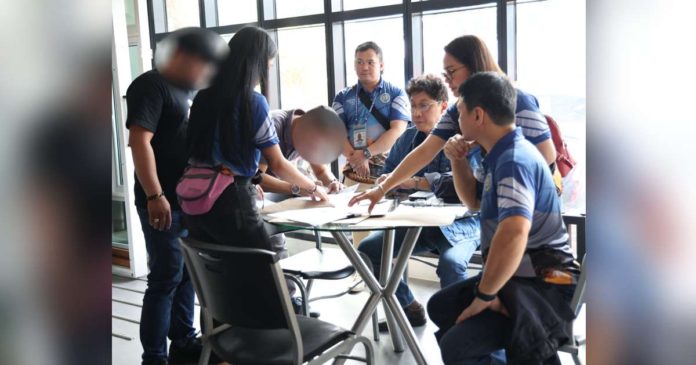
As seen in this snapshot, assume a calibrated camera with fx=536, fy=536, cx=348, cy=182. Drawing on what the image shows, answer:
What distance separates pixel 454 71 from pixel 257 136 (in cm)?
58

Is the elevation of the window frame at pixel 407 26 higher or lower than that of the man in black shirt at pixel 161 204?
higher

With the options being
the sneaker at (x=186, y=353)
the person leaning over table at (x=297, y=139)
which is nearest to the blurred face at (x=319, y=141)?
the person leaning over table at (x=297, y=139)

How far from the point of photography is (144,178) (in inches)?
63.1

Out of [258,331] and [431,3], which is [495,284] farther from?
[431,3]

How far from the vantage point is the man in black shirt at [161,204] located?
1.54m

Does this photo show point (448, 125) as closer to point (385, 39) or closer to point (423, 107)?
point (423, 107)

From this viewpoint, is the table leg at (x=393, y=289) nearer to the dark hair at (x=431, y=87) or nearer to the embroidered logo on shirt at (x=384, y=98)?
the dark hair at (x=431, y=87)

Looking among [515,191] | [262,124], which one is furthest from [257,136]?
[515,191]

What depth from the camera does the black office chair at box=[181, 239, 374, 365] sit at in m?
1.14

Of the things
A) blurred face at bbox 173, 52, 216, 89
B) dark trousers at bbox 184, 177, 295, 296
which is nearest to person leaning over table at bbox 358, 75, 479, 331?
dark trousers at bbox 184, 177, 295, 296

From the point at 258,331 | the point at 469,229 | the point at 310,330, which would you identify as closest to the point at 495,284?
the point at 310,330

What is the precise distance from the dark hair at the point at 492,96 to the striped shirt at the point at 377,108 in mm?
1270

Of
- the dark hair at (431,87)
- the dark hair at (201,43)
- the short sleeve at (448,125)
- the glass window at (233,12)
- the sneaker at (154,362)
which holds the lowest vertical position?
the sneaker at (154,362)

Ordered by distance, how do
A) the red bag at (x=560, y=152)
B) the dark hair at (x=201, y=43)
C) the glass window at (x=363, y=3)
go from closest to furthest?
1. the dark hair at (x=201, y=43)
2. the red bag at (x=560, y=152)
3. the glass window at (x=363, y=3)
